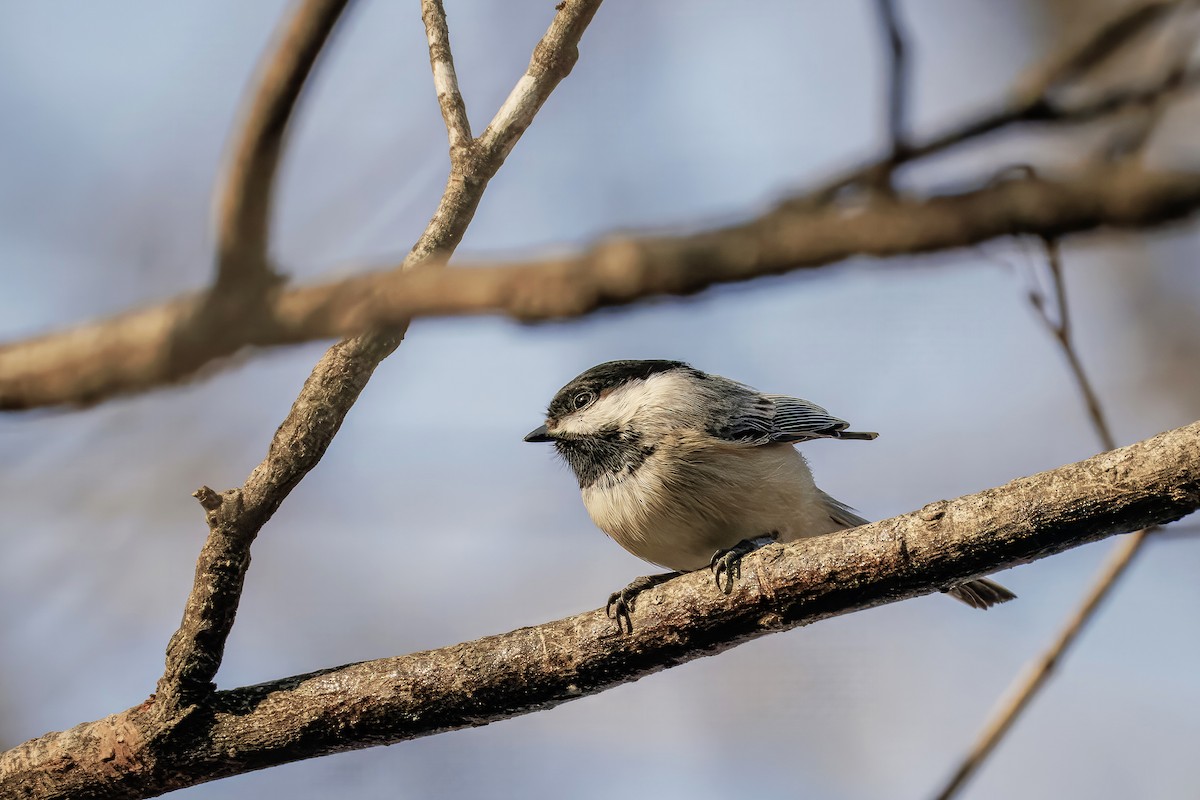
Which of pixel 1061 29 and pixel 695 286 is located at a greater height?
pixel 1061 29

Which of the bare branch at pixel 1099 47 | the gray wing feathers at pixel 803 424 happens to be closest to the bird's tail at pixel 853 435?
the gray wing feathers at pixel 803 424

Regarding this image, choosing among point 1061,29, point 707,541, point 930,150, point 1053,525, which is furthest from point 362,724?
point 1061,29

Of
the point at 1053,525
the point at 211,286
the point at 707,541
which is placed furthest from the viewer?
the point at 707,541

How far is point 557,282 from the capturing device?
1.16 meters

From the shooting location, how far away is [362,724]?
9.94ft

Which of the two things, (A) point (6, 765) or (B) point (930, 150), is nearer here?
(B) point (930, 150)

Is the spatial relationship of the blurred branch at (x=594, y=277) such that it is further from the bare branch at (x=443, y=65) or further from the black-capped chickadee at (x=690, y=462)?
the black-capped chickadee at (x=690, y=462)

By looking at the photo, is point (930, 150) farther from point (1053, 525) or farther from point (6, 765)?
point (6, 765)

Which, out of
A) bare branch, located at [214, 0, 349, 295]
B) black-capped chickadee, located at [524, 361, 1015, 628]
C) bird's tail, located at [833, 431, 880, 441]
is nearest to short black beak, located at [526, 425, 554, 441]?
black-capped chickadee, located at [524, 361, 1015, 628]

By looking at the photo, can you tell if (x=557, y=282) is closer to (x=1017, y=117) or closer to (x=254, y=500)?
(x=1017, y=117)

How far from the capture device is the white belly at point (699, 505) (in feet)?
13.1

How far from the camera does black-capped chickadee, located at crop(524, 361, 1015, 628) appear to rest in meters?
4.02

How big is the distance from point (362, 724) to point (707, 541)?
150cm

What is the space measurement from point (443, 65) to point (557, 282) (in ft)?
8.10
